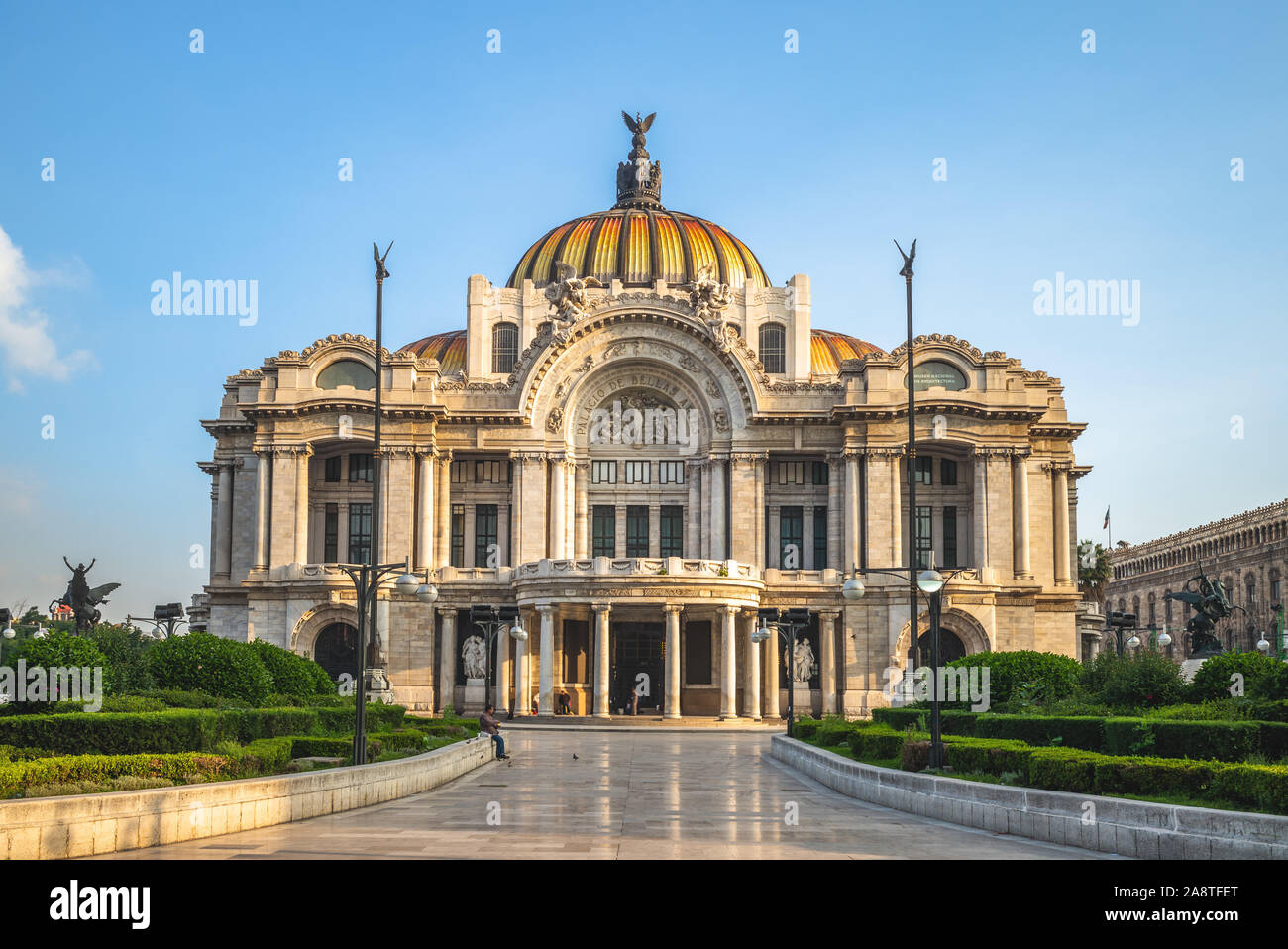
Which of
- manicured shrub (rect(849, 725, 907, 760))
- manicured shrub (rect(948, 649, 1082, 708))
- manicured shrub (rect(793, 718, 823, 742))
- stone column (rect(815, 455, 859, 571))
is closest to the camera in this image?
manicured shrub (rect(849, 725, 907, 760))

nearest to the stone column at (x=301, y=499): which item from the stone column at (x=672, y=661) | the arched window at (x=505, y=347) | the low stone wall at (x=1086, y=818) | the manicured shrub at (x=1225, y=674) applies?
the arched window at (x=505, y=347)

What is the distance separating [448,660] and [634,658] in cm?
948

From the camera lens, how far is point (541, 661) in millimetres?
63781

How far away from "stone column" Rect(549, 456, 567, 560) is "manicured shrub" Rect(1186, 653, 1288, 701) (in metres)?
40.2

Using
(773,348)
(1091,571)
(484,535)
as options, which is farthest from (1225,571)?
(484,535)

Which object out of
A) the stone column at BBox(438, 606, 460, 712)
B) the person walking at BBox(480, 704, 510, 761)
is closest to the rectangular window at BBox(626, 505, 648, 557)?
the stone column at BBox(438, 606, 460, 712)

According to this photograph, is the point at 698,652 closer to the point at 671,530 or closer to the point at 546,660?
the point at 671,530

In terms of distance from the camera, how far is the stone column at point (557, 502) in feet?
231

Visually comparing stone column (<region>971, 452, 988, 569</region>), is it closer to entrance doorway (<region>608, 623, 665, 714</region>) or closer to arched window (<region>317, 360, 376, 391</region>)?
entrance doorway (<region>608, 623, 665, 714</region>)

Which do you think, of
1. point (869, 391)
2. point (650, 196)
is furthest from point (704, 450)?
point (650, 196)

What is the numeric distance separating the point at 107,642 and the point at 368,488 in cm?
3762

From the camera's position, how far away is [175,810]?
19.3m

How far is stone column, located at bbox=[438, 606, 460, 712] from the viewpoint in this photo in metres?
68.4
